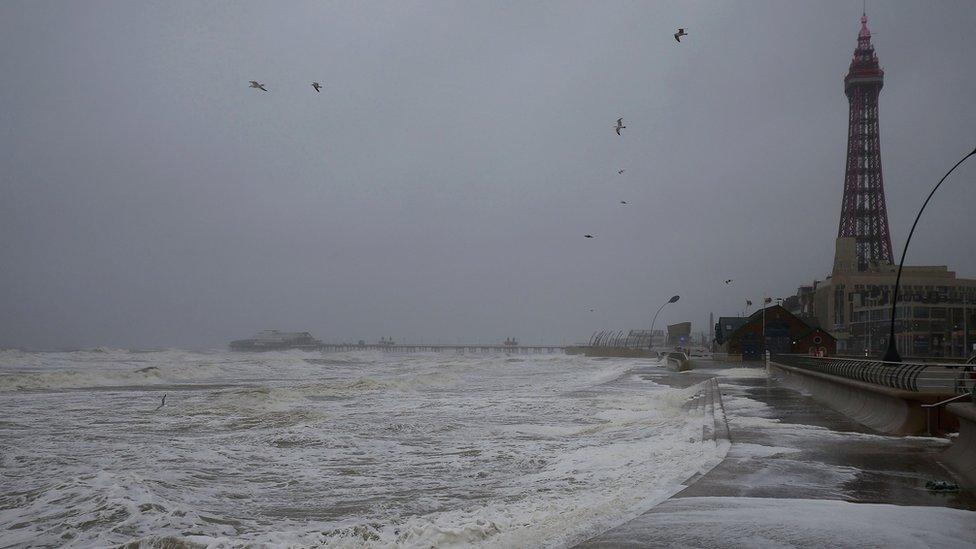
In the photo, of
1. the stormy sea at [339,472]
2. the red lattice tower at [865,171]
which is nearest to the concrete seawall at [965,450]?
the stormy sea at [339,472]

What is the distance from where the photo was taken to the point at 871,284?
316 feet

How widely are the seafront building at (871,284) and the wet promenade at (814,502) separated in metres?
65.3

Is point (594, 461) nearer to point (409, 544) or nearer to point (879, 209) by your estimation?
point (409, 544)

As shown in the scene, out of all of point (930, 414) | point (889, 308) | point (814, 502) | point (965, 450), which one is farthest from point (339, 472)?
point (889, 308)

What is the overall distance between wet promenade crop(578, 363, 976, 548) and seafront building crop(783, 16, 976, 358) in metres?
65.3

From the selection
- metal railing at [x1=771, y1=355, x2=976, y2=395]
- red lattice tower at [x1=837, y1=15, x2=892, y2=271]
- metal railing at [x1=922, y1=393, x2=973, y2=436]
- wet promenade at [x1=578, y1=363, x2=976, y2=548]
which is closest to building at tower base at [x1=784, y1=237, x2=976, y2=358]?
red lattice tower at [x1=837, y1=15, x2=892, y2=271]

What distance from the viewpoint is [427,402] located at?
2169 cm

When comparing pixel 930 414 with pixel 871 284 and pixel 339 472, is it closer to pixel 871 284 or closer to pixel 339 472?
pixel 339 472

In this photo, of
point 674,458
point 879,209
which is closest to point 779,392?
point 674,458

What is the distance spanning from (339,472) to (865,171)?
120290mm

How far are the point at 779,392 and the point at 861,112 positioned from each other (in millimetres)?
111217

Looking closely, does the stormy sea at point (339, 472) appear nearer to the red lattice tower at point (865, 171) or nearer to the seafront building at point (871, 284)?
the seafront building at point (871, 284)

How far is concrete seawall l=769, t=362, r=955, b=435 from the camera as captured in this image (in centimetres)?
1109

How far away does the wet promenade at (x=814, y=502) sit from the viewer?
5.24 m
